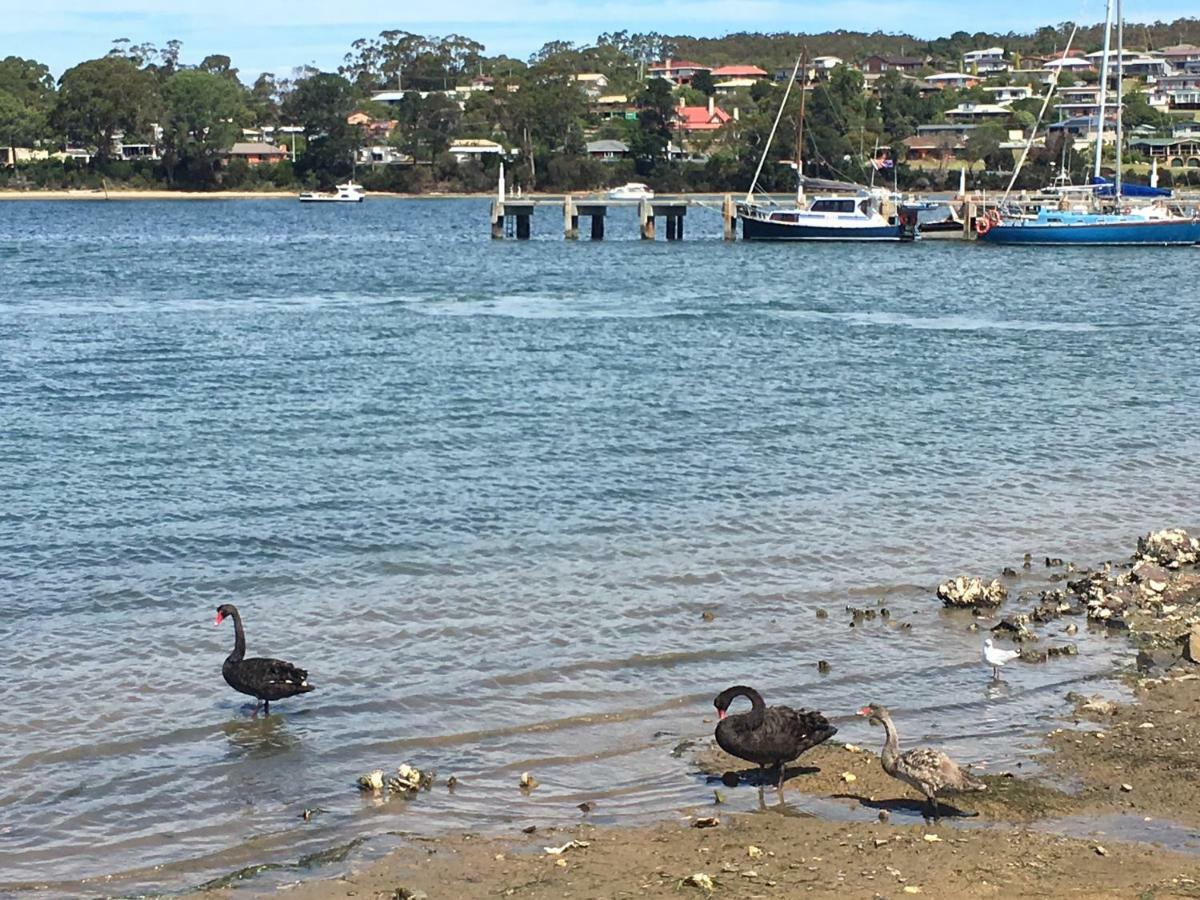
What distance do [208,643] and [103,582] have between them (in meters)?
2.48

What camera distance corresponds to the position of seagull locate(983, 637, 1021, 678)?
1362cm

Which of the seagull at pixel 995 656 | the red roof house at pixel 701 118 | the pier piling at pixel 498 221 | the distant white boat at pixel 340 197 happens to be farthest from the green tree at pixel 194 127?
the seagull at pixel 995 656

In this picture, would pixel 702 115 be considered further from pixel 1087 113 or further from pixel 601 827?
pixel 601 827

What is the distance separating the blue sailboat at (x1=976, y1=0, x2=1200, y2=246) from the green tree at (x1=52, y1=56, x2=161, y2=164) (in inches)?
4424

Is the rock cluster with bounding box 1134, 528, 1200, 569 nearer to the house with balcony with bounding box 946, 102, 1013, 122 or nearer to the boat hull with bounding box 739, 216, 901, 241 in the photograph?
the boat hull with bounding box 739, 216, 901, 241

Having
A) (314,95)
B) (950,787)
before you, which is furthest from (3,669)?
(314,95)

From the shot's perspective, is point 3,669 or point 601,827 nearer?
point 601,827

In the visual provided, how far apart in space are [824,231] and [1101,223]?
488 inches

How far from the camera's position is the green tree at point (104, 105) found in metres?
166

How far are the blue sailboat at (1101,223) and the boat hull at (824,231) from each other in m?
4.43

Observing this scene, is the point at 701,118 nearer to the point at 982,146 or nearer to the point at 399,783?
the point at 982,146

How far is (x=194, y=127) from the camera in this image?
6540 inches

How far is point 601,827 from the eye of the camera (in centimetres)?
1073

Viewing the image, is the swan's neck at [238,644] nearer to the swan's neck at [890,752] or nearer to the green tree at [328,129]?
the swan's neck at [890,752]
